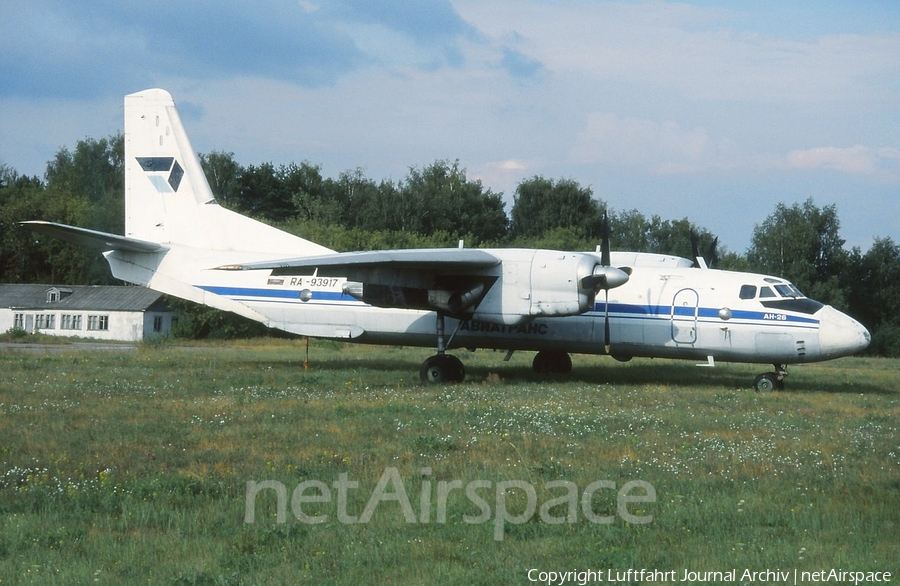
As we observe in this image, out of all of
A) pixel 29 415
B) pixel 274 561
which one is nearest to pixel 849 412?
pixel 274 561

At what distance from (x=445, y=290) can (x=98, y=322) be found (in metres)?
37.9

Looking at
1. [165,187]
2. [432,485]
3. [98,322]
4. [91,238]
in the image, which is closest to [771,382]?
[432,485]

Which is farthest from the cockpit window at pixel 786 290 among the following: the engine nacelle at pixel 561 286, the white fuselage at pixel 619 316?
the engine nacelle at pixel 561 286

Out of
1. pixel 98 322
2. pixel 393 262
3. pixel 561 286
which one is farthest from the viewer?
pixel 98 322

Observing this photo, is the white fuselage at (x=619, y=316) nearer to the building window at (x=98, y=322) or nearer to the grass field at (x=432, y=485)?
the grass field at (x=432, y=485)

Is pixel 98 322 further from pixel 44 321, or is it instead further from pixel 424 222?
pixel 424 222

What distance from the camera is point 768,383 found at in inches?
792

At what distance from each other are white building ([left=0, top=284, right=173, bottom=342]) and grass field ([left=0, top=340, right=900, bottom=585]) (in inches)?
1362

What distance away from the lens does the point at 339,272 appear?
20.6 meters

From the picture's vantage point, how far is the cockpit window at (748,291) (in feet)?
66.5

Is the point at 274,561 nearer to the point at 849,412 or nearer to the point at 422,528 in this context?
the point at 422,528

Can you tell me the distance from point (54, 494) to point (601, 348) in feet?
47.7

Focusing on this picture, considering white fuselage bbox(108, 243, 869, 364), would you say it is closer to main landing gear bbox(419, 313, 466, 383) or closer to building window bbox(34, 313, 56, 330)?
main landing gear bbox(419, 313, 466, 383)

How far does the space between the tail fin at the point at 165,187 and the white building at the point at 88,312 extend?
27.3 meters
